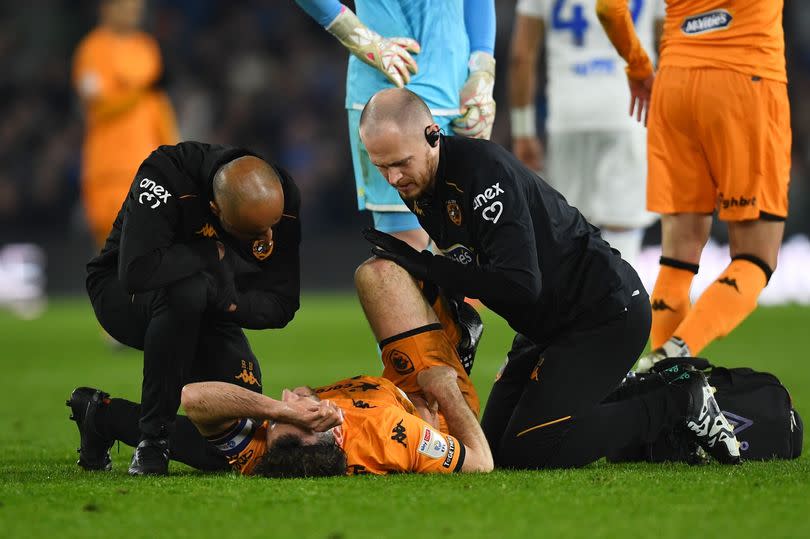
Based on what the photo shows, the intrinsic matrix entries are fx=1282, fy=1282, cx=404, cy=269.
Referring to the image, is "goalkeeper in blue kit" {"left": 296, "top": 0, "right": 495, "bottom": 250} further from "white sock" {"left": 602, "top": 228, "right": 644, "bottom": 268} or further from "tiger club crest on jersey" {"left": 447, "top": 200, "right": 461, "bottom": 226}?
"white sock" {"left": 602, "top": 228, "right": 644, "bottom": 268}

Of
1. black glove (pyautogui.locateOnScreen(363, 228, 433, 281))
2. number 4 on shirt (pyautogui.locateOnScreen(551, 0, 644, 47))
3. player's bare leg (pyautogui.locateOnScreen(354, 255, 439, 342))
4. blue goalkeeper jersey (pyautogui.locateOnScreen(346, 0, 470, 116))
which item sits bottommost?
player's bare leg (pyautogui.locateOnScreen(354, 255, 439, 342))

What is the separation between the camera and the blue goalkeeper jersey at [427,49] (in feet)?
17.6

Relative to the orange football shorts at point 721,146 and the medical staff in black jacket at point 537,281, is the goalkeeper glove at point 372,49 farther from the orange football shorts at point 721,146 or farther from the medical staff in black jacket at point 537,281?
the orange football shorts at point 721,146

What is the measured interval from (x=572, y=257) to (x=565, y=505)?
4.03 feet

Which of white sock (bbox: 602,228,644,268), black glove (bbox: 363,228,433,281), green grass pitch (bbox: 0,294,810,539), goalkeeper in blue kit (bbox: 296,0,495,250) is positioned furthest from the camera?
white sock (bbox: 602,228,644,268)

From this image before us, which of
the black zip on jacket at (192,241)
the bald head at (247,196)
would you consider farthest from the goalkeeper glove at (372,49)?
the bald head at (247,196)

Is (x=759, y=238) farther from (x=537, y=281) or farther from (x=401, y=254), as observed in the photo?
(x=401, y=254)

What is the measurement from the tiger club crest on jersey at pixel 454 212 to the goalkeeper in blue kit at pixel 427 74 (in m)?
1.00

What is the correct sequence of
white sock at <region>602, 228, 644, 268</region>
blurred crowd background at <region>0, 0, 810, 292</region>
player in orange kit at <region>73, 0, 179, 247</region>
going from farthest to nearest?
blurred crowd background at <region>0, 0, 810, 292</region> < player in orange kit at <region>73, 0, 179, 247</region> < white sock at <region>602, 228, 644, 268</region>

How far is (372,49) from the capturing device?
5.16 meters

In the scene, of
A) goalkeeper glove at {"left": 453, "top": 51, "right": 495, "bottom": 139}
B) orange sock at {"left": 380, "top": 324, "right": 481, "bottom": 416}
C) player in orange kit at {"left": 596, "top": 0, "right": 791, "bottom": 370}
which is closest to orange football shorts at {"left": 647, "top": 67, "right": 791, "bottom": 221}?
player in orange kit at {"left": 596, "top": 0, "right": 791, "bottom": 370}

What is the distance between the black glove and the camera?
4.36 metres

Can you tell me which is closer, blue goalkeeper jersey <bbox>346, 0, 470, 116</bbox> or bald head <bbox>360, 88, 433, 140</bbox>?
bald head <bbox>360, 88, 433, 140</bbox>

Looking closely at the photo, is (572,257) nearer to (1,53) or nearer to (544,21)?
(544,21)
